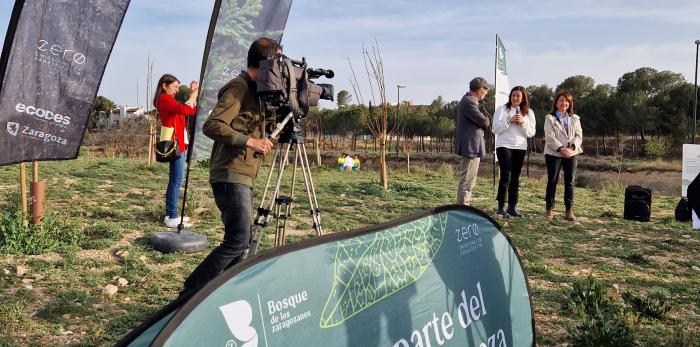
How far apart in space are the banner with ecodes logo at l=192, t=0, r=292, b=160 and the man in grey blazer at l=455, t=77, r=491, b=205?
2.73 metres

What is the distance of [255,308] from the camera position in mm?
1650

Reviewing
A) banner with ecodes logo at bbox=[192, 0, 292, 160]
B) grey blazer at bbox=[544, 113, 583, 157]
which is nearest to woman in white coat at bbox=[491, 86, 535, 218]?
grey blazer at bbox=[544, 113, 583, 157]

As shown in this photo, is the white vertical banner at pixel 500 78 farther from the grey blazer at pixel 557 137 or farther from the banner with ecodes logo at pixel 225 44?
the banner with ecodes logo at pixel 225 44

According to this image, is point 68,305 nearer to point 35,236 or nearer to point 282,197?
point 282,197

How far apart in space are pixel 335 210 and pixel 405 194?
2.46 m

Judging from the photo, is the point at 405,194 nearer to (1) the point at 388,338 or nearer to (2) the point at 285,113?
(2) the point at 285,113

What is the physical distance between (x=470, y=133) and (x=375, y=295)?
219 inches

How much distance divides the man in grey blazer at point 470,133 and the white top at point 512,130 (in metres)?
0.26

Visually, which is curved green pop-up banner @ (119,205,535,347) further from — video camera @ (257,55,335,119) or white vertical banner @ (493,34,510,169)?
white vertical banner @ (493,34,510,169)

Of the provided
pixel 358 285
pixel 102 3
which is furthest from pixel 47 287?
pixel 358 285

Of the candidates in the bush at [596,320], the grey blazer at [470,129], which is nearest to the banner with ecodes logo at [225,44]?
the grey blazer at [470,129]

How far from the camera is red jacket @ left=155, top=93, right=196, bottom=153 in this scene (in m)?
5.64

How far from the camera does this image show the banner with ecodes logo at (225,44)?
5.20m

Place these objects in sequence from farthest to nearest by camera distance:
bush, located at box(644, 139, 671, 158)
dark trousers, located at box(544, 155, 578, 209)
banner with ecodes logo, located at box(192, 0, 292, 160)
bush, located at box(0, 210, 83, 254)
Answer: bush, located at box(644, 139, 671, 158)
dark trousers, located at box(544, 155, 578, 209)
banner with ecodes logo, located at box(192, 0, 292, 160)
bush, located at box(0, 210, 83, 254)
